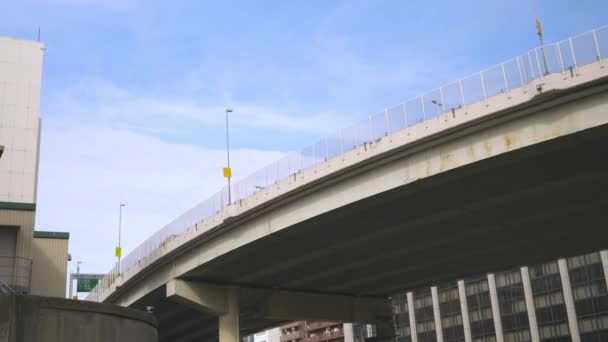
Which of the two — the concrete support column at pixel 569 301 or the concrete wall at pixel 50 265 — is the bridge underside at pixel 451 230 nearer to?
the concrete wall at pixel 50 265

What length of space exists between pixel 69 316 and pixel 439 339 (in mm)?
88082

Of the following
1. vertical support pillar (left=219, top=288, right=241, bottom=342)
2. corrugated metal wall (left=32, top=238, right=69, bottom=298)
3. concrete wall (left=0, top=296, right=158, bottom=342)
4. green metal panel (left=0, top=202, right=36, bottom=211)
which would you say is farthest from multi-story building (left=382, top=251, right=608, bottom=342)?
concrete wall (left=0, top=296, right=158, bottom=342)

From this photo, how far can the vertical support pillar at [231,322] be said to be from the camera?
41.4 meters

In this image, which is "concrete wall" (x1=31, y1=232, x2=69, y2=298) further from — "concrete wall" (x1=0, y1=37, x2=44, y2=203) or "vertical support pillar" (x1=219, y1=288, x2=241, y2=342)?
"vertical support pillar" (x1=219, y1=288, x2=241, y2=342)

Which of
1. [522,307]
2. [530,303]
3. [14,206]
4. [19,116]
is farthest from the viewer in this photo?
[522,307]

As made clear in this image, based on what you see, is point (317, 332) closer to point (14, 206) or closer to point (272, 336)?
point (272, 336)

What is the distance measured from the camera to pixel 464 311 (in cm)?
9781

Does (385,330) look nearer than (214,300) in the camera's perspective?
No

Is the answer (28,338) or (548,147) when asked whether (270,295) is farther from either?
(28,338)

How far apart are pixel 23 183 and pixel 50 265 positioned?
29.0 feet

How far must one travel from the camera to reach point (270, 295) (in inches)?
1783

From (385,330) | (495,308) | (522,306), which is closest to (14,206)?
(385,330)

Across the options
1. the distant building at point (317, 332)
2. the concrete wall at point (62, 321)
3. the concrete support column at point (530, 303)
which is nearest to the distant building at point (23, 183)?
the concrete wall at point (62, 321)

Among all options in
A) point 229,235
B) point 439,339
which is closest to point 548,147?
point 229,235
